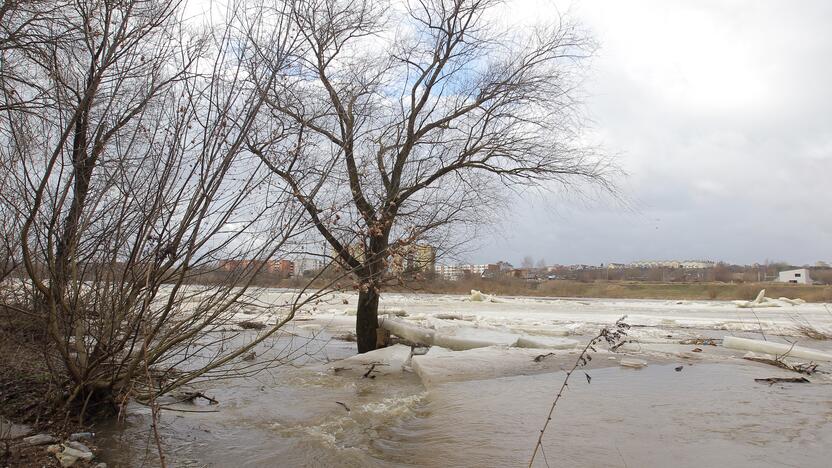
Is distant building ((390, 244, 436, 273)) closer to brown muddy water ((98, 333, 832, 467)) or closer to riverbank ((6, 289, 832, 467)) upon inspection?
riverbank ((6, 289, 832, 467))

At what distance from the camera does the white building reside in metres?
59.6

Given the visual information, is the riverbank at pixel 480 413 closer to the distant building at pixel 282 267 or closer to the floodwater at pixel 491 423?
the floodwater at pixel 491 423

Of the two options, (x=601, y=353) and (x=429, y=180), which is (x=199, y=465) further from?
(x=601, y=353)

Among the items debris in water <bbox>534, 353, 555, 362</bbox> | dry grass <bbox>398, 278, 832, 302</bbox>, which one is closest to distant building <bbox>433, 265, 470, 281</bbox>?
debris in water <bbox>534, 353, 555, 362</bbox>

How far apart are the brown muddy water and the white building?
199 ft

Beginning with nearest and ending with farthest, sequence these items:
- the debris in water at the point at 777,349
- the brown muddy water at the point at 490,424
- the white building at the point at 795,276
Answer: the brown muddy water at the point at 490,424 → the debris in water at the point at 777,349 → the white building at the point at 795,276

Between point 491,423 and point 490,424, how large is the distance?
4 centimetres

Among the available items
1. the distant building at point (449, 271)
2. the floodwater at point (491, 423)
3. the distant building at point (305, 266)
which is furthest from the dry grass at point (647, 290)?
the distant building at point (305, 266)

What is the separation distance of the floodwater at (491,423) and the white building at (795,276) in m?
60.2

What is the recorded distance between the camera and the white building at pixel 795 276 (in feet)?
196

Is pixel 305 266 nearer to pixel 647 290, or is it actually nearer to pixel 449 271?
pixel 449 271

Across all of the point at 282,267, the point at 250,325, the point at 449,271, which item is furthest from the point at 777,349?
the point at 282,267

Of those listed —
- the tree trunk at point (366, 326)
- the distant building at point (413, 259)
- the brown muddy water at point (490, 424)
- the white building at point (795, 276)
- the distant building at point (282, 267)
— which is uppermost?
the white building at point (795, 276)

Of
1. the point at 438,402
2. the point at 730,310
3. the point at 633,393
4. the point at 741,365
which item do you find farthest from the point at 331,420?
the point at 730,310
